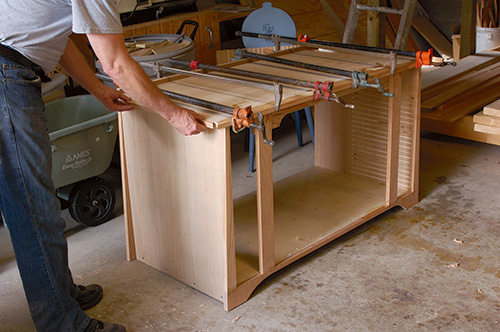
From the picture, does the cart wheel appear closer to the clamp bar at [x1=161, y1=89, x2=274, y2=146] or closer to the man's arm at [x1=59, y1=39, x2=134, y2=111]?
the man's arm at [x1=59, y1=39, x2=134, y2=111]

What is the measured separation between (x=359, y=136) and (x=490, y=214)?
2.70 ft

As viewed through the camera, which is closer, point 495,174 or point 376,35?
point 495,174

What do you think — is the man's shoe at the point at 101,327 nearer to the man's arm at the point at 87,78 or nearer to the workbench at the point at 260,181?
the workbench at the point at 260,181

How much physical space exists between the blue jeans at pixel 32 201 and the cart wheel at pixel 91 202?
37.1 inches

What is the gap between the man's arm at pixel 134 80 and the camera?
1987 mm

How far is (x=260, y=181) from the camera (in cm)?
240

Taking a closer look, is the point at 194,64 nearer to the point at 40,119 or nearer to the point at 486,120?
the point at 40,119

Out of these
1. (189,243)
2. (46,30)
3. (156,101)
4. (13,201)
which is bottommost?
(189,243)

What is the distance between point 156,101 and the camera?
7.03 feet

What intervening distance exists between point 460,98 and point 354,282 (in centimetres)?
189

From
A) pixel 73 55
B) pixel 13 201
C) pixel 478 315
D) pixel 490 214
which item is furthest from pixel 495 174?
pixel 13 201

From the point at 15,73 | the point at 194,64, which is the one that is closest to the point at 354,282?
the point at 194,64

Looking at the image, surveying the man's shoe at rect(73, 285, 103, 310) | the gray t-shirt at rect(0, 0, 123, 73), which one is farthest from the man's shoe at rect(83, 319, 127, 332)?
the gray t-shirt at rect(0, 0, 123, 73)

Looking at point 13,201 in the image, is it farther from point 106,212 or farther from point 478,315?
point 478,315
